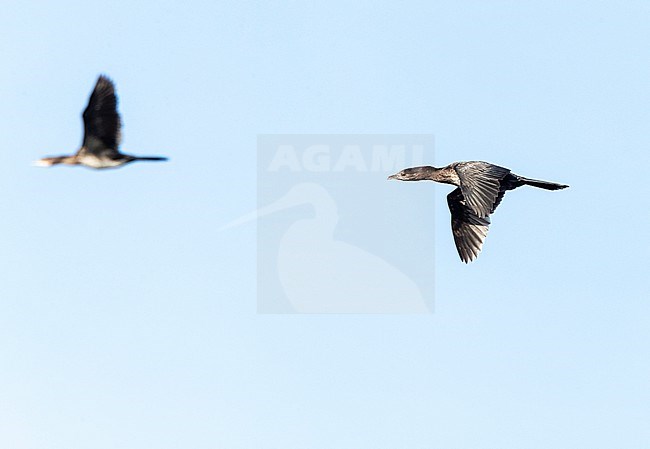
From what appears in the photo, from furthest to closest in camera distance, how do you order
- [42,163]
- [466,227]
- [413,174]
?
[466,227]
[413,174]
[42,163]

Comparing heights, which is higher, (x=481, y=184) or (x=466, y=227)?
(x=481, y=184)

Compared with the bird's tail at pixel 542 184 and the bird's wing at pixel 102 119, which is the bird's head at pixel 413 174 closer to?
the bird's tail at pixel 542 184

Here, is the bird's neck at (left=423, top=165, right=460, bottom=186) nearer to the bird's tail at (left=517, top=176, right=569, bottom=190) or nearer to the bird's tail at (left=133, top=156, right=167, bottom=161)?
the bird's tail at (left=517, top=176, right=569, bottom=190)

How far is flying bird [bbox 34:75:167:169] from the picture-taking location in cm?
2877

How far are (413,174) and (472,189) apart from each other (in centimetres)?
420

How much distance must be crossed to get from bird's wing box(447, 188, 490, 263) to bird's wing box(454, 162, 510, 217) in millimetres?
3118

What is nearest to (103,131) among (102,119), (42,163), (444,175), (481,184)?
(102,119)

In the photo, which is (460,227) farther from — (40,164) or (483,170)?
(40,164)

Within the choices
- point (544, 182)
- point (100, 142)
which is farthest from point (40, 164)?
point (544, 182)

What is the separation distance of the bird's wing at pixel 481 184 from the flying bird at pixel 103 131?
824cm

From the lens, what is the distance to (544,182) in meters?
32.8

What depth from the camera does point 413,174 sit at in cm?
3412

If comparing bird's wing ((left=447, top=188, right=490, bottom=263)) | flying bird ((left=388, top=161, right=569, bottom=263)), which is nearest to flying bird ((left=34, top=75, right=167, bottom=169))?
flying bird ((left=388, top=161, right=569, bottom=263))

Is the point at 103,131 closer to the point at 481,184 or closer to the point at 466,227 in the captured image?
the point at 481,184
